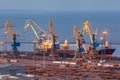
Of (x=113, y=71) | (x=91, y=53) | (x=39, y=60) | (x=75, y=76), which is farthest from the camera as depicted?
(x=91, y=53)

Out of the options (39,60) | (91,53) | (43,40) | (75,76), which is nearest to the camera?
(75,76)

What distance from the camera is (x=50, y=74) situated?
24.8 metres

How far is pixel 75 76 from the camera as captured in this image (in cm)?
2423

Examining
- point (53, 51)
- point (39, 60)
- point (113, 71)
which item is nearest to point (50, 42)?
point (53, 51)

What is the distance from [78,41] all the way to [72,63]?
14.4 feet

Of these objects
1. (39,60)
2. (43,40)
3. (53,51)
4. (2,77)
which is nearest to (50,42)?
(43,40)

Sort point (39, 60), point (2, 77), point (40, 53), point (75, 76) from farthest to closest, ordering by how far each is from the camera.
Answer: point (40, 53) < point (39, 60) < point (75, 76) < point (2, 77)

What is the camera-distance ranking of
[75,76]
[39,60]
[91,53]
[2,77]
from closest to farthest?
1. [2,77]
2. [75,76]
3. [39,60]
4. [91,53]

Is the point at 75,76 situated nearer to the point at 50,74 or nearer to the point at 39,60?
the point at 50,74

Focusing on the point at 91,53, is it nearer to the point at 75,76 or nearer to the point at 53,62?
the point at 53,62

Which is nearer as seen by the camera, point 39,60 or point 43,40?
point 39,60

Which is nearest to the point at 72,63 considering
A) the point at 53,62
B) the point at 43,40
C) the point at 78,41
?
the point at 53,62

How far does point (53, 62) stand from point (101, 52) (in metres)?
6.12

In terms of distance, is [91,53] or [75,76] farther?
[91,53]
